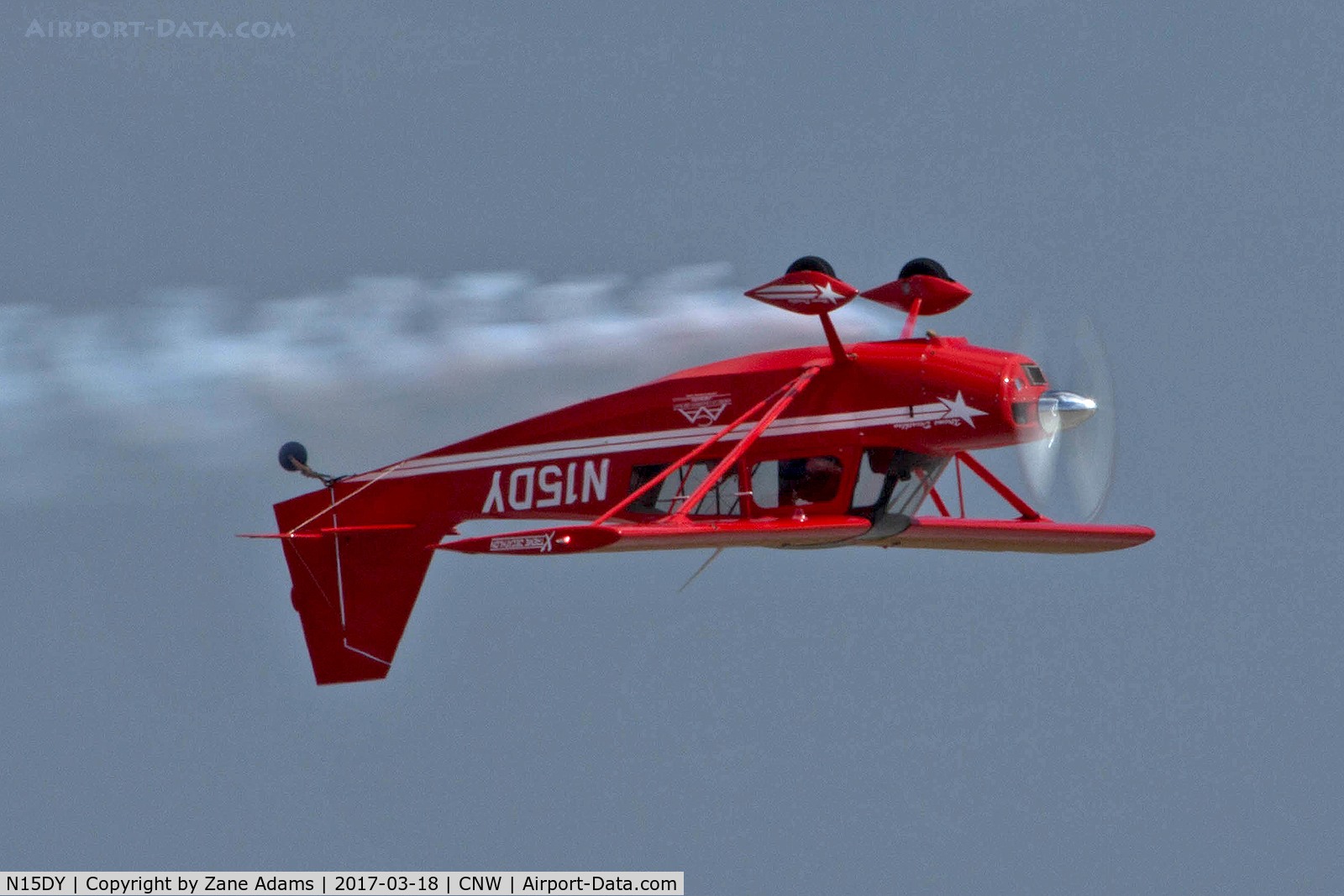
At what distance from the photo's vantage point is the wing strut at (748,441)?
3055 cm

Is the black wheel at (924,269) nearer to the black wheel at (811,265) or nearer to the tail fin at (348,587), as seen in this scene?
the black wheel at (811,265)

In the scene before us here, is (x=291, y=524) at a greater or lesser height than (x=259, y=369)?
lesser

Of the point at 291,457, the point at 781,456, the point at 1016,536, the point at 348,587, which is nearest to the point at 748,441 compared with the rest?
the point at 781,456

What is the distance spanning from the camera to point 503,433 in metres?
33.0

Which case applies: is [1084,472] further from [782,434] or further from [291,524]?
[291,524]

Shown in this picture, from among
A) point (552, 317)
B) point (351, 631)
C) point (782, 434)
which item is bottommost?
point (351, 631)

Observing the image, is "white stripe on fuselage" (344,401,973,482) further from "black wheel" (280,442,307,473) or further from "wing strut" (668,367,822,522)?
"black wheel" (280,442,307,473)

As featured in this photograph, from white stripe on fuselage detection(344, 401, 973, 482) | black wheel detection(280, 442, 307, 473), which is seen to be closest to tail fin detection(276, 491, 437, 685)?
black wheel detection(280, 442, 307, 473)

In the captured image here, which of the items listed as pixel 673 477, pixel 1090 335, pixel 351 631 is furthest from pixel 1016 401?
pixel 351 631

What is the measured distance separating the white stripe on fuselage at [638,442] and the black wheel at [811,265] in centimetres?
196

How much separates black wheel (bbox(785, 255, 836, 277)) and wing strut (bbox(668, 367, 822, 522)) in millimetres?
1579

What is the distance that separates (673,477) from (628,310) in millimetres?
3018

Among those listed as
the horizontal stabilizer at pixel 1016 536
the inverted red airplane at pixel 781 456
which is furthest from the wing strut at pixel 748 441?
the horizontal stabilizer at pixel 1016 536

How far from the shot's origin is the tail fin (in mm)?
34312
